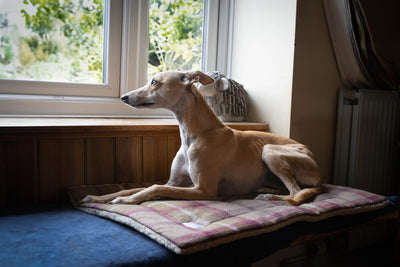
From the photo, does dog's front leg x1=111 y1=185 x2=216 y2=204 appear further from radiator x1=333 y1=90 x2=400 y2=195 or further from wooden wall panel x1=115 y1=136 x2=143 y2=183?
radiator x1=333 y1=90 x2=400 y2=195

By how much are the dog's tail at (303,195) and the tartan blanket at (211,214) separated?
1.0 inches

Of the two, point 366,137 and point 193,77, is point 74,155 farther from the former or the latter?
point 366,137

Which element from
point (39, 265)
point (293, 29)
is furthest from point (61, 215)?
point (293, 29)

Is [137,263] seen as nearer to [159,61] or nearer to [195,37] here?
[159,61]

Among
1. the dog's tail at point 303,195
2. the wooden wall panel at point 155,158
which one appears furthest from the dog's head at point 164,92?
the dog's tail at point 303,195

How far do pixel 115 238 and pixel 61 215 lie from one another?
33 cm

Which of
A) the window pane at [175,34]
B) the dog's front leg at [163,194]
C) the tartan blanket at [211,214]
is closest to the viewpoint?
the tartan blanket at [211,214]

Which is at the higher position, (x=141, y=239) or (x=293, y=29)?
(x=293, y=29)

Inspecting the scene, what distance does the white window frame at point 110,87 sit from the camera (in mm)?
1927

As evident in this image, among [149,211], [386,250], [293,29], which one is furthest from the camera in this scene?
[386,250]

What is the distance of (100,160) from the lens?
1712 millimetres

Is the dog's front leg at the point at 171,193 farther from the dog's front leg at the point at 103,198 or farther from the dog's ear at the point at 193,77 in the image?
the dog's ear at the point at 193,77

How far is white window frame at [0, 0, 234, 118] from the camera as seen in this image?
193 cm

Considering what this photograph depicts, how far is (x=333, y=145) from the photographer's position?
7.44 feet
